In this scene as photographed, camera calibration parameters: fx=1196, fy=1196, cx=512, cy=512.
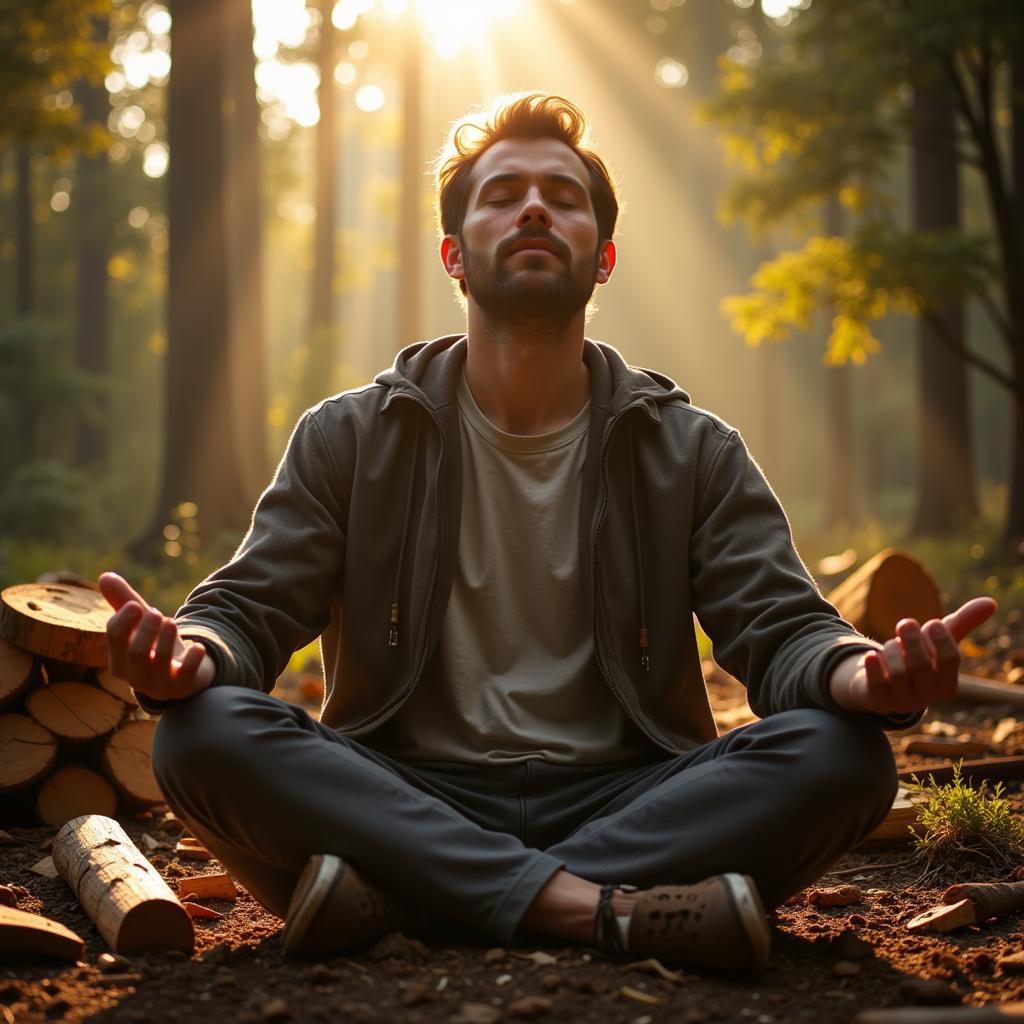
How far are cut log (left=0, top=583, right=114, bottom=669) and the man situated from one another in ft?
3.65

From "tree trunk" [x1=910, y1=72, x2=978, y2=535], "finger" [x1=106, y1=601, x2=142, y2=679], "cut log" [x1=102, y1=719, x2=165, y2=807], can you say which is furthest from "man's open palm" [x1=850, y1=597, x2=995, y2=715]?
"tree trunk" [x1=910, y1=72, x2=978, y2=535]

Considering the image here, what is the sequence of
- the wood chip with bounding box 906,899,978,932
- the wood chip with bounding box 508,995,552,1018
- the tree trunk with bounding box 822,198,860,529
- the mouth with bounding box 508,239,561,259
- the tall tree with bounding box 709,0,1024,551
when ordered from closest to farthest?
the wood chip with bounding box 508,995,552,1018, the wood chip with bounding box 906,899,978,932, the mouth with bounding box 508,239,561,259, the tall tree with bounding box 709,0,1024,551, the tree trunk with bounding box 822,198,860,529

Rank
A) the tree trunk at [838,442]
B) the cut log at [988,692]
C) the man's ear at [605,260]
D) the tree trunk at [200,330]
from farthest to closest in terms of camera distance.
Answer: the tree trunk at [838,442] < the tree trunk at [200,330] < the cut log at [988,692] < the man's ear at [605,260]

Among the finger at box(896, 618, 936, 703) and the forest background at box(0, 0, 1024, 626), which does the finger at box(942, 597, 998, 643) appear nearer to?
the finger at box(896, 618, 936, 703)

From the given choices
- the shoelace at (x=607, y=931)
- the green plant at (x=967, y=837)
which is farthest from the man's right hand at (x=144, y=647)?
the green plant at (x=967, y=837)

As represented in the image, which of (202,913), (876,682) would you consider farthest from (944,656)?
(202,913)

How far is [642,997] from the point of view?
249cm

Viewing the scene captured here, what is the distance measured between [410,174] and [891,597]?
529 inches

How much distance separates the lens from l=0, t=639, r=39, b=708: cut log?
13.9ft

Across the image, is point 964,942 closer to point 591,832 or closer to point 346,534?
point 591,832

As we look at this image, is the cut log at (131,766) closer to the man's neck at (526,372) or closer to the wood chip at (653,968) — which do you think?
the man's neck at (526,372)

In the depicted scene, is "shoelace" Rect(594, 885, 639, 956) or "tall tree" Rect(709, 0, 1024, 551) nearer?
"shoelace" Rect(594, 885, 639, 956)

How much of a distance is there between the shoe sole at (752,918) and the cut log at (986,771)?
2.24 meters

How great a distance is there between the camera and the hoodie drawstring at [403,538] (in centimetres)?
346
